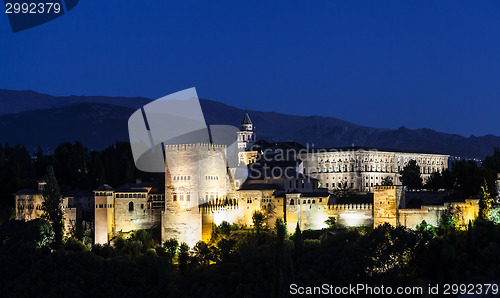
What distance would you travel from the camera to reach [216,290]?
45.5 m

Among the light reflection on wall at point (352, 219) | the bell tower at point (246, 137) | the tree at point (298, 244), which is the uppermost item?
the bell tower at point (246, 137)

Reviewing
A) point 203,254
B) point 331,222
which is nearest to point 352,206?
point 331,222

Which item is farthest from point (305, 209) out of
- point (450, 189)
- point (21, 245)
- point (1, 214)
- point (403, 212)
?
point (1, 214)

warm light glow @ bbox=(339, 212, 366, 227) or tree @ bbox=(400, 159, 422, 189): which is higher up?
tree @ bbox=(400, 159, 422, 189)

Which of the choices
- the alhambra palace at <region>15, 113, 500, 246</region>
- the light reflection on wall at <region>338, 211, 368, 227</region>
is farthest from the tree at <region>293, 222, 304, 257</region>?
the light reflection on wall at <region>338, 211, 368, 227</region>

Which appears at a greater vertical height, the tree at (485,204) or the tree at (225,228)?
the tree at (485,204)

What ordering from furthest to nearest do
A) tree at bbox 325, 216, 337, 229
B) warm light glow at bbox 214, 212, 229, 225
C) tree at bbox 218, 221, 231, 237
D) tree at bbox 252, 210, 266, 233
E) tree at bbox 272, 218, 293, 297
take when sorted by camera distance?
warm light glow at bbox 214, 212, 229, 225 → tree at bbox 252, 210, 266, 233 → tree at bbox 218, 221, 231, 237 → tree at bbox 325, 216, 337, 229 → tree at bbox 272, 218, 293, 297

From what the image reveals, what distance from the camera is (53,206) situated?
57844 mm

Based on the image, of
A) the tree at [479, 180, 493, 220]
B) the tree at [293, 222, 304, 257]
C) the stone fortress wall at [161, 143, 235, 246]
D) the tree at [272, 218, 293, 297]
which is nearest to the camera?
the tree at [272, 218, 293, 297]

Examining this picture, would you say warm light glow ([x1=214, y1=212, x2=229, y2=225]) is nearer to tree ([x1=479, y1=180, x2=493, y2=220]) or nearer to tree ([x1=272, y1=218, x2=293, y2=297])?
tree ([x1=272, y1=218, x2=293, y2=297])

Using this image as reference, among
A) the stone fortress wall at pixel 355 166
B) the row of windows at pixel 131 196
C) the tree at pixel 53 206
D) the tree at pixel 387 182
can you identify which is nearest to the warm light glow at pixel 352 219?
the tree at pixel 387 182

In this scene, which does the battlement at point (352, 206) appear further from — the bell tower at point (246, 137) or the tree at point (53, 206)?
the bell tower at point (246, 137)

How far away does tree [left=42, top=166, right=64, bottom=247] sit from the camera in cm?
5703

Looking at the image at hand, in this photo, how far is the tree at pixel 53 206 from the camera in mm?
57031
